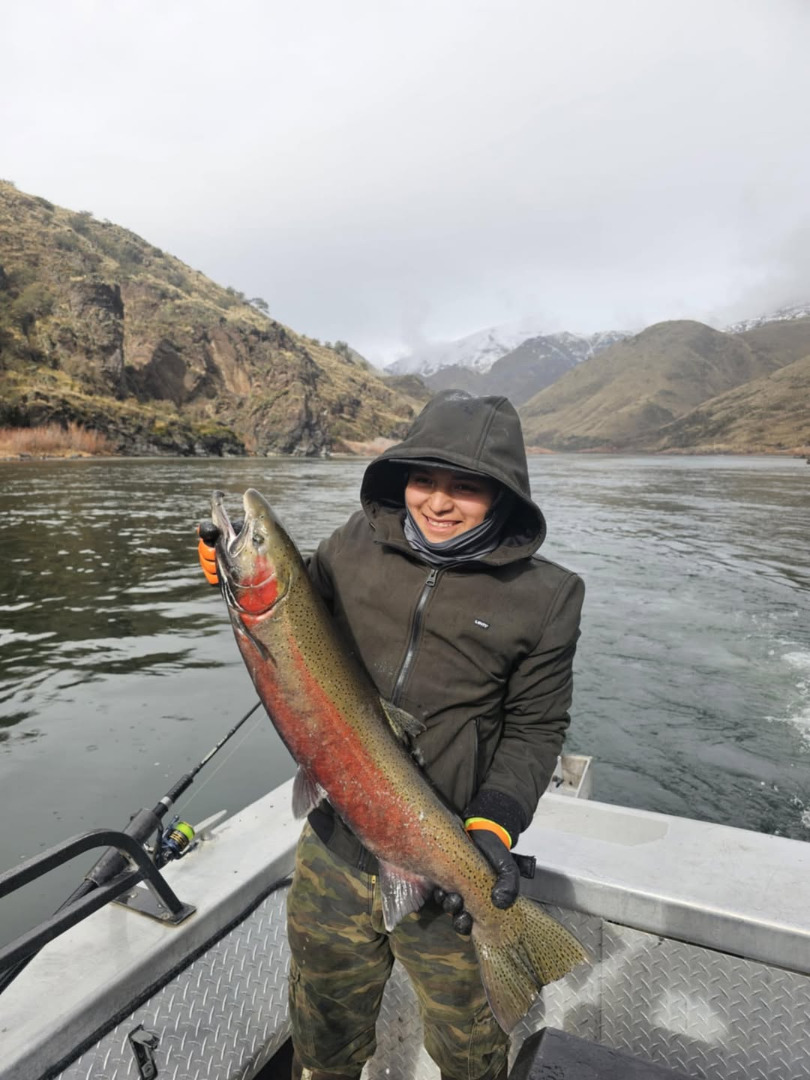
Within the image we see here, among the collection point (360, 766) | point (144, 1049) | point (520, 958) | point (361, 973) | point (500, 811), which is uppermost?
point (360, 766)

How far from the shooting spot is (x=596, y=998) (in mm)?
2750

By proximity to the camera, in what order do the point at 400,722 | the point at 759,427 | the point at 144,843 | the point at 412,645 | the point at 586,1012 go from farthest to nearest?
the point at 759,427
the point at 586,1012
the point at 144,843
the point at 412,645
the point at 400,722

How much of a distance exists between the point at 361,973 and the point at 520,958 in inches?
23.4

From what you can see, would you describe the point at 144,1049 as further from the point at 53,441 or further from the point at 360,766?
the point at 53,441

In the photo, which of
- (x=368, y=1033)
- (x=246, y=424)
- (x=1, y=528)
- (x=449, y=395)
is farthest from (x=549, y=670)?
(x=246, y=424)

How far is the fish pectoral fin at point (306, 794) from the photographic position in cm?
217

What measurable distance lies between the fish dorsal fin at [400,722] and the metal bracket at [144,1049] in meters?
1.33

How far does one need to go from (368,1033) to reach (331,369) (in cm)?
14761

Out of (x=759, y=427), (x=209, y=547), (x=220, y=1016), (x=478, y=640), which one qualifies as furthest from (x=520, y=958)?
(x=759, y=427)

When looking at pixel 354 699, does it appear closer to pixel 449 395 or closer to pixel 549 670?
pixel 549 670

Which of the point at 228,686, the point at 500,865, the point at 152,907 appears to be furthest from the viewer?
the point at 228,686

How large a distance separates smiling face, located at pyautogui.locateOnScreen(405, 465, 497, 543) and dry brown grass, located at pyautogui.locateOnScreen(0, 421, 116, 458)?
5558 cm

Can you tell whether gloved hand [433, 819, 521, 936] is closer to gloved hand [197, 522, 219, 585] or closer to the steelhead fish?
the steelhead fish

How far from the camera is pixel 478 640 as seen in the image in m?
2.24
